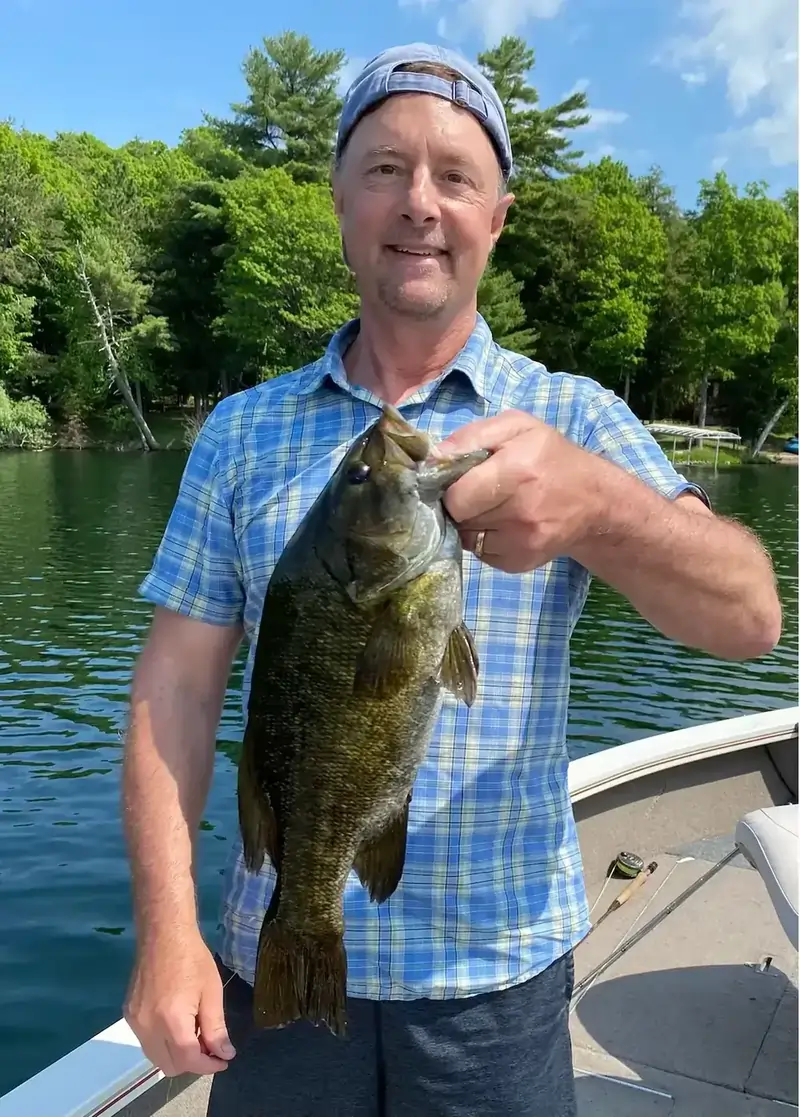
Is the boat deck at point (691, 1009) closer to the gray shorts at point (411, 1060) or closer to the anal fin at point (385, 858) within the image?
the gray shorts at point (411, 1060)

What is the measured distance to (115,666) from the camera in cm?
1205

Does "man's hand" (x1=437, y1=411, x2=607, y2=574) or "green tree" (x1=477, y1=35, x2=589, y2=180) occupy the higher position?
"green tree" (x1=477, y1=35, x2=589, y2=180)

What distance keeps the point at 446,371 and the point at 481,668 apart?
655 millimetres

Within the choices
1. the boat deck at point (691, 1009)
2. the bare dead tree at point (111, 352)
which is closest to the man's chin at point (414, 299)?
the boat deck at point (691, 1009)

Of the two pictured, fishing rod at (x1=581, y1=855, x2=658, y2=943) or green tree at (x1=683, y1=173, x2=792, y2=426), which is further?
green tree at (x1=683, y1=173, x2=792, y2=426)

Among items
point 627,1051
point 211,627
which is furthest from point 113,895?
point 211,627

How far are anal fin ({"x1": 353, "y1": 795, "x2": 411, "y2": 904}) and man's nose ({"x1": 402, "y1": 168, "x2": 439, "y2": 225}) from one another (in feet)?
3.82

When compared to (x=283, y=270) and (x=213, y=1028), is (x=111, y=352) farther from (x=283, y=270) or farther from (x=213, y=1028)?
(x=213, y=1028)

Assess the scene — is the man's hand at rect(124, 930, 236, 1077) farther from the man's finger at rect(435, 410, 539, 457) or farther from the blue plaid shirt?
the man's finger at rect(435, 410, 539, 457)

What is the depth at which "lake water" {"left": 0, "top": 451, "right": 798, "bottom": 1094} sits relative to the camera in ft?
Result: 19.3

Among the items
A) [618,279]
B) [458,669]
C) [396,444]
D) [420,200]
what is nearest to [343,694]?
[458,669]

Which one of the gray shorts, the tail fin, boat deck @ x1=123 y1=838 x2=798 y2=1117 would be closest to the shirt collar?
the tail fin

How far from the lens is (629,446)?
6.48ft

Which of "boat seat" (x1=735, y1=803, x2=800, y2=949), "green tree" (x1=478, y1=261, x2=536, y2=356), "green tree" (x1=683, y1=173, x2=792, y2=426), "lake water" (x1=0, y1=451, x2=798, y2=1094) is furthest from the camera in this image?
"green tree" (x1=683, y1=173, x2=792, y2=426)
